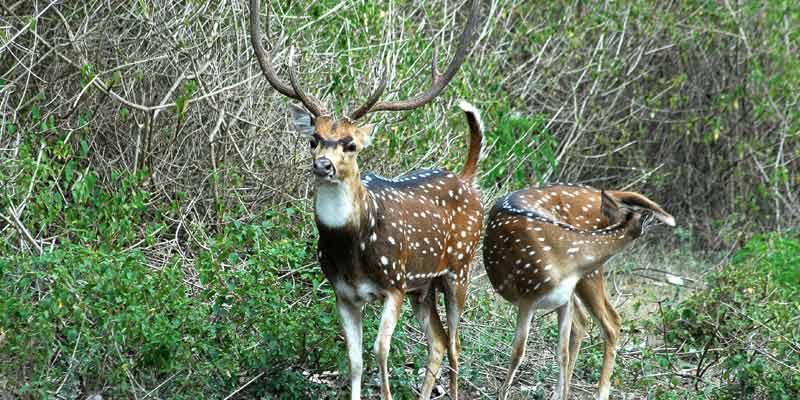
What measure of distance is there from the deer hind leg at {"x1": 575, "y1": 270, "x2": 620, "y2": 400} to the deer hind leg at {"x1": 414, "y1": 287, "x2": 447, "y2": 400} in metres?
0.97

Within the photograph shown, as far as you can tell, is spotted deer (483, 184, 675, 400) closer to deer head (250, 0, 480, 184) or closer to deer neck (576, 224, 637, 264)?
deer neck (576, 224, 637, 264)

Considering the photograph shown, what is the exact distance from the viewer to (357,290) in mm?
7012

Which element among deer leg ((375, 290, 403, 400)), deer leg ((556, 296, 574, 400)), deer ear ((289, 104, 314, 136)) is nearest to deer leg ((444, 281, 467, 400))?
deer leg ((556, 296, 574, 400))

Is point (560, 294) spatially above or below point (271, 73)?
below

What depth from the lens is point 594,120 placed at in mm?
12984

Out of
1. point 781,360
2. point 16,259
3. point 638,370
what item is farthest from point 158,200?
point 781,360

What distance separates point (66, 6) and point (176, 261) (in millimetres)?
2485

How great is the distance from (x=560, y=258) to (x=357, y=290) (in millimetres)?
1390

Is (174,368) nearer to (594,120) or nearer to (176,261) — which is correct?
(176,261)

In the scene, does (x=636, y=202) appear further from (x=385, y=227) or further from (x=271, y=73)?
(x=271, y=73)

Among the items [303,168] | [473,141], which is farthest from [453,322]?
[303,168]

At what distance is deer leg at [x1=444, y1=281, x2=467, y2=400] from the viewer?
7777mm

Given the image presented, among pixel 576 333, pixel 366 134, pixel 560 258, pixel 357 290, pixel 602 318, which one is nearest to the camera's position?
pixel 366 134

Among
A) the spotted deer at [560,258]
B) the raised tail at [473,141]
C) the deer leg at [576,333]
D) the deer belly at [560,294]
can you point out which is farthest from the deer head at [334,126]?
the deer leg at [576,333]
